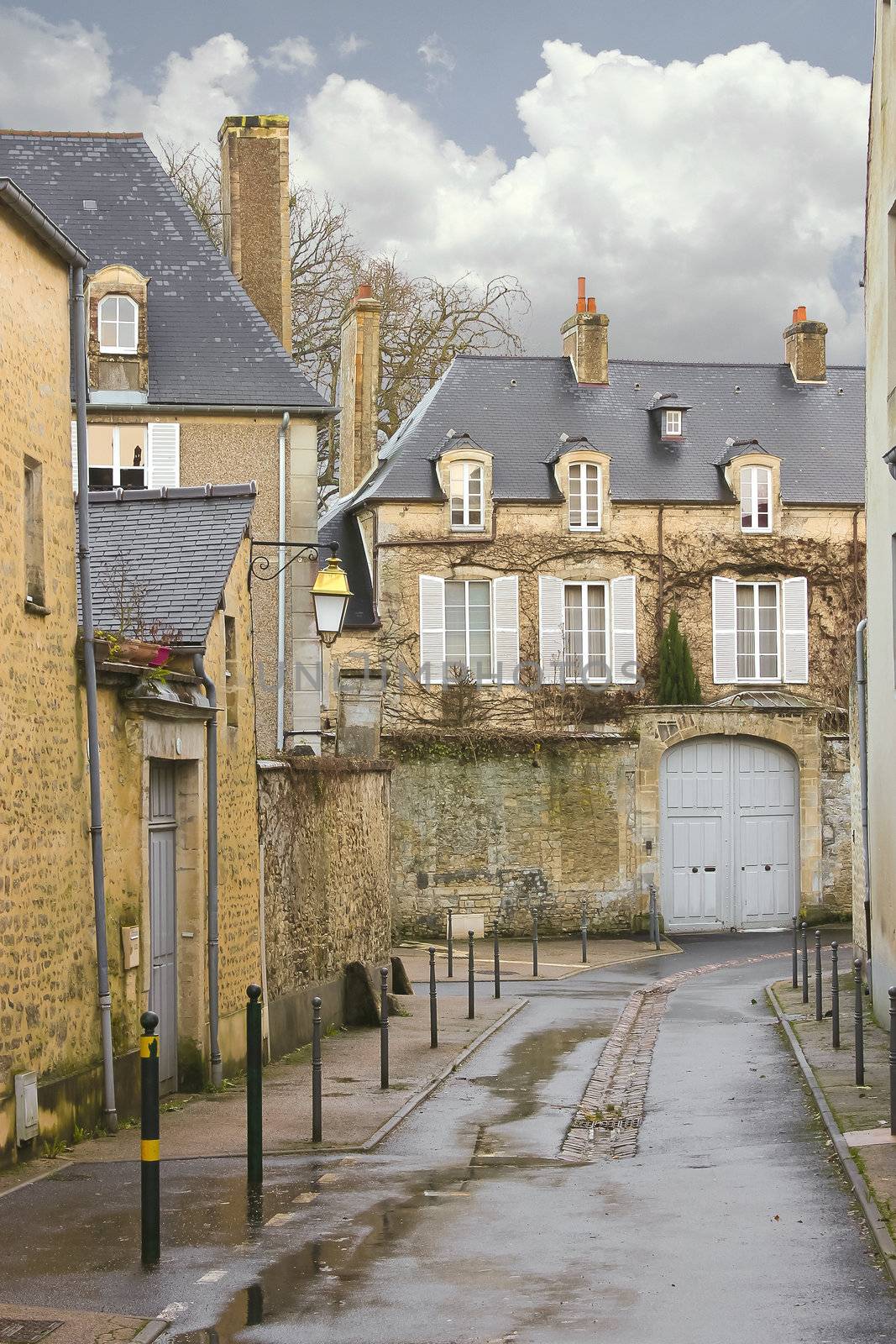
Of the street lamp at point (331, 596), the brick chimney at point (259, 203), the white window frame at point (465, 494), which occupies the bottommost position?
the street lamp at point (331, 596)

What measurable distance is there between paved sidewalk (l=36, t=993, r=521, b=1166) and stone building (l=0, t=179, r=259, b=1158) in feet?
1.33

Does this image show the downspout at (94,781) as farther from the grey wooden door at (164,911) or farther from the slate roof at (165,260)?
the slate roof at (165,260)

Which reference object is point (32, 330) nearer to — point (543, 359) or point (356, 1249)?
point (356, 1249)

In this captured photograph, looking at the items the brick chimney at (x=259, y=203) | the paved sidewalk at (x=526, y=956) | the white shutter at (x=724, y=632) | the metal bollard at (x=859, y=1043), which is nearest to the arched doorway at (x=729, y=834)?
the paved sidewalk at (x=526, y=956)

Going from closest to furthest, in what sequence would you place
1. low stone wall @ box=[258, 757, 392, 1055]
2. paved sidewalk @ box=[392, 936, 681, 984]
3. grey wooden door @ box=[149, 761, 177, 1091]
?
grey wooden door @ box=[149, 761, 177, 1091] → low stone wall @ box=[258, 757, 392, 1055] → paved sidewalk @ box=[392, 936, 681, 984]

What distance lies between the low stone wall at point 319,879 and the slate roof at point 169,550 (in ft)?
7.36

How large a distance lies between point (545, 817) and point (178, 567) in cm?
1799

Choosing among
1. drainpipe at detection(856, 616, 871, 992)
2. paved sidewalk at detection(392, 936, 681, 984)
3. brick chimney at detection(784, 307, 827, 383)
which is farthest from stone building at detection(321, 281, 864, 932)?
drainpipe at detection(856, 616, 871, 992)

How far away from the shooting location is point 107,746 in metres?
11.8

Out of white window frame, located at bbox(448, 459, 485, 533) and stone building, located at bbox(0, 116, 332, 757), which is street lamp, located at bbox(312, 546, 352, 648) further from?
white window frame, located at bbox(448, 459, 485, 533)

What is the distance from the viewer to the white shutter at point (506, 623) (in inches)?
1305

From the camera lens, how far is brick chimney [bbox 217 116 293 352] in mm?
25422

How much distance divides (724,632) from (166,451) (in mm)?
14076

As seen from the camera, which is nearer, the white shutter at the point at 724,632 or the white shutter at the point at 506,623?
the white shutter at the point at 506,623
